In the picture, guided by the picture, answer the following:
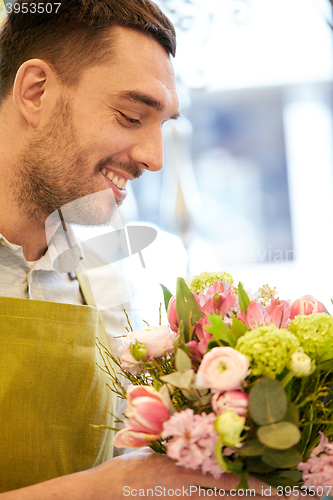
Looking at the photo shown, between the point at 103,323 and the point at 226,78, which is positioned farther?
the point at 226,78

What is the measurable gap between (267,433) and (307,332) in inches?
5.1

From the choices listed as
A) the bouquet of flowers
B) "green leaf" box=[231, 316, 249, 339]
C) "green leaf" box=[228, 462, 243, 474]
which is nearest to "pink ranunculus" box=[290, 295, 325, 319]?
the bouquet of flowers

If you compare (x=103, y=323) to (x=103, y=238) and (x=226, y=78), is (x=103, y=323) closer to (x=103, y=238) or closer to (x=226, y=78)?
(x=103, y=238)

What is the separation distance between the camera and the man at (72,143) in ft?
2.50

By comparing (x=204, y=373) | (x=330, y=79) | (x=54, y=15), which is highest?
(x=330, y=79)

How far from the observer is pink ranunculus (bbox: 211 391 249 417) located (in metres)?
0.43

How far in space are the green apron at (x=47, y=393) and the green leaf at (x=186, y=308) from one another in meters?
0.30

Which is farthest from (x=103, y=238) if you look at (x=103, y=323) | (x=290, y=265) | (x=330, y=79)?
(x=330, y=79)

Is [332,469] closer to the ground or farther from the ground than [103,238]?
closer to the ground

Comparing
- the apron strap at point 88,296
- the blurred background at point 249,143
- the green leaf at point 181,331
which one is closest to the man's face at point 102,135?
the apron strap at point 88,296

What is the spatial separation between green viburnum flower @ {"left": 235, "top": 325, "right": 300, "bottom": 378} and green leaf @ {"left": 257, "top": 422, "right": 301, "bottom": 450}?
52mm

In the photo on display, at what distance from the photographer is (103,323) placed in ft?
3.40

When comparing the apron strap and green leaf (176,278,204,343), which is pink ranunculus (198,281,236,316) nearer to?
green leaf (176,278,204,343)

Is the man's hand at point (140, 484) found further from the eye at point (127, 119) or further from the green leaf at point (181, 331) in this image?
the eye at point (127, 119)
